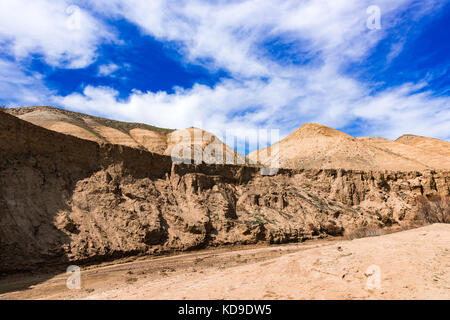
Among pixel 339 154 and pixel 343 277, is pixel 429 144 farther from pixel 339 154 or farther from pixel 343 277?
pixel 343 277

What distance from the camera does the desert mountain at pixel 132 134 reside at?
4600 centimetres

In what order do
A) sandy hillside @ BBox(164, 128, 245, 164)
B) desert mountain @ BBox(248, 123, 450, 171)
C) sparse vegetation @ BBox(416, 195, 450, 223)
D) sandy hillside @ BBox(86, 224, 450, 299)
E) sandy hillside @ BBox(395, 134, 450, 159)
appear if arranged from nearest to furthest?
1. sandy hillside @ BBox(86, 224, 450, 299)
2. sparse vegetation @ BBox(416, 195, 450, 223)
3. sandy hillside @ BBox(164, 128, 245, 164)
4. desert mountain @ BBox(248, 123, 450, 171)
5. sandy hillside @ BBox(395, 134, 450, 159)

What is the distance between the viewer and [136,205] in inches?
773

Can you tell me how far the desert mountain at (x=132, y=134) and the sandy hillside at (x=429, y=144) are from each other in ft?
176

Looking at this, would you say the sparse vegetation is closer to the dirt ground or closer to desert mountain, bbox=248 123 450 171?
the dirt ground

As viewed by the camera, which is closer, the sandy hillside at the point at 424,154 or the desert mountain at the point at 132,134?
the desert mountain at the point at 132,134

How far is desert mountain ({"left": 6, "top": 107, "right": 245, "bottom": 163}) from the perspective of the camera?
151 ft

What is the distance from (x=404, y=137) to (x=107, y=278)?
116 meters

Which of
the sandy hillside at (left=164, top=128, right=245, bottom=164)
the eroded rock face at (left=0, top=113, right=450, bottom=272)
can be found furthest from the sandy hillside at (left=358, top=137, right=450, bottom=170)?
the eroded rock face at (left=0, top=113, right=450, bottom=272)

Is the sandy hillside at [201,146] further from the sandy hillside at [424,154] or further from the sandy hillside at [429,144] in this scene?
the sandy hillside at [429,144]

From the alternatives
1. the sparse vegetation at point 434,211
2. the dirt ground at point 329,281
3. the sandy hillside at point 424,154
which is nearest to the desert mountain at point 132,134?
the sparse vegetation at point 434,211

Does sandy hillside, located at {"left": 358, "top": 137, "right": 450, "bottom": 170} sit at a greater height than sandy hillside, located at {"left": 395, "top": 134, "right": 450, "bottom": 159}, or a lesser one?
lesser

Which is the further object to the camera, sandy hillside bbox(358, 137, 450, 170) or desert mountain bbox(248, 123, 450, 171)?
sandy hillside bbox(358, 137, 450, 170)

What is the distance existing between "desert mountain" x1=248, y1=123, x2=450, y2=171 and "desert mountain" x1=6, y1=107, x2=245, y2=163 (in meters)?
13.7
